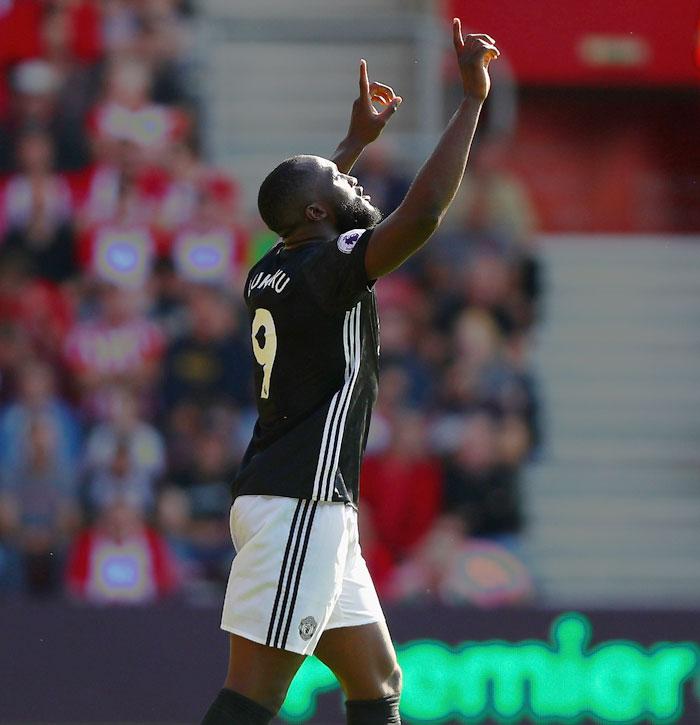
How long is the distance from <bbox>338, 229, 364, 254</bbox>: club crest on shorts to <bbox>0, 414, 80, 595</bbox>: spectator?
4812 mm

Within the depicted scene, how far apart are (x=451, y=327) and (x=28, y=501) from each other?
246 cm

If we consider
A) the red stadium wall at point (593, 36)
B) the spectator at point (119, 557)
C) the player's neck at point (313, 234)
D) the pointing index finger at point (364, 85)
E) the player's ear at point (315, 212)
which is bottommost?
the spectator at point (119, 557)

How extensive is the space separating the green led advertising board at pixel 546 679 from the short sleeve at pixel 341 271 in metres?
3.51

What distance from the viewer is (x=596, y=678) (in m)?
7.07

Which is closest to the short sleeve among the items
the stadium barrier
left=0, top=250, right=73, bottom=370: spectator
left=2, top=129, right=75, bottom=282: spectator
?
the stadium barrier

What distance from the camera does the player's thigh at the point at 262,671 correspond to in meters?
3.68

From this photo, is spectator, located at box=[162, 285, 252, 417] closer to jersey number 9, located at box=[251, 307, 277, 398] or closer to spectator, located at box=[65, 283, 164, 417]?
spectator, located at box=[65, 283, 164, 417]

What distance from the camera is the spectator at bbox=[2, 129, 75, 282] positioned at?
8656mm

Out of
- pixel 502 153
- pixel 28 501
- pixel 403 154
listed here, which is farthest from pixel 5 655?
pixel 502 153

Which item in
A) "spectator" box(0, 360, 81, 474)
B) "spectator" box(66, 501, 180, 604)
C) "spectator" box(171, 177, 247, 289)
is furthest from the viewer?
"spectator" box(171, 177, 247, 289)

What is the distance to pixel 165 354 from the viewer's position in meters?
8.45

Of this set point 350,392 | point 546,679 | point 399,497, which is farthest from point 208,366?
point 350,392

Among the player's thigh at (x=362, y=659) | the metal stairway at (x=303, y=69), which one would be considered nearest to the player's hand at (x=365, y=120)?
the player's thigh at (x=362, y=659)

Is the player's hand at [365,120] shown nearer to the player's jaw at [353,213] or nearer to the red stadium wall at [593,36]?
the player's jaw at [353,213]
